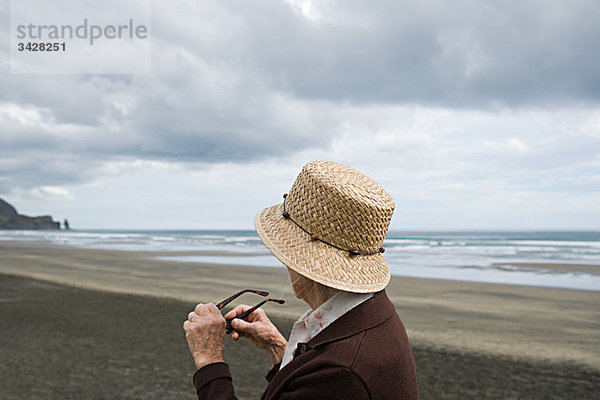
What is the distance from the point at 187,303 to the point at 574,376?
6.64 m

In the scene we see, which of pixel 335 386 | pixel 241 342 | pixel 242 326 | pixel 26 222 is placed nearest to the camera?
pixel 335 386

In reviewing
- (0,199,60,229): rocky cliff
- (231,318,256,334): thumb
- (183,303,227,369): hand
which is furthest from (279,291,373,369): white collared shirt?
(0,199,60,229): rocky cliff

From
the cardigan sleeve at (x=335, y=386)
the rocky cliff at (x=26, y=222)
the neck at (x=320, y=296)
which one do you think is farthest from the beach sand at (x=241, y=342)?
the rocky cliff at (x=26, y=222)

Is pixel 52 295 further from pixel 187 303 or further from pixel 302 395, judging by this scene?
pixel 302 395

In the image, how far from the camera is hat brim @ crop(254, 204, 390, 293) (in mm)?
1525

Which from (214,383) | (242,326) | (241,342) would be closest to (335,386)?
(214,383)

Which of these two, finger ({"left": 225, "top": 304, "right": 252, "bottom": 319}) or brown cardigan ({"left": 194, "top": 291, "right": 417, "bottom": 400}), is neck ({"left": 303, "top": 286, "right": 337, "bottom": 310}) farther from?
finger ({"left": 225, "top": 304, "right": 252, "bottom": 319})

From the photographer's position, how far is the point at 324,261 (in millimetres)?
1585

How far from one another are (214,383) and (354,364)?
1.70 ft

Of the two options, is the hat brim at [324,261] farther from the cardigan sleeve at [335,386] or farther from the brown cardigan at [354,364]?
the cardigan sleeve at [335,386]

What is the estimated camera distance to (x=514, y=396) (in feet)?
15.8

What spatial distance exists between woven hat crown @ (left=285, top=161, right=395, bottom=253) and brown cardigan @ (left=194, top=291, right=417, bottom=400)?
0.21 metres

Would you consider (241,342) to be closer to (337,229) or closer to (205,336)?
(205,336)

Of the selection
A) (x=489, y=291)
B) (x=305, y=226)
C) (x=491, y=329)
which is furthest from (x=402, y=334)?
(x=489, y=291)
